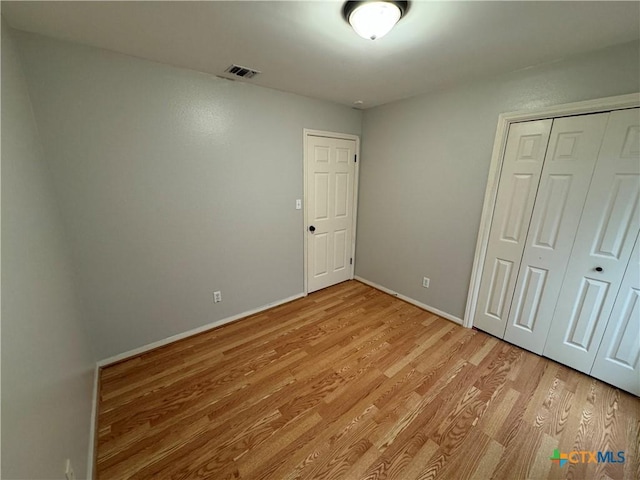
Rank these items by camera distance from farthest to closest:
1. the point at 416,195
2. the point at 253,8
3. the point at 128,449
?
the point at 416,195
the point at 128,449
the point at 253,8

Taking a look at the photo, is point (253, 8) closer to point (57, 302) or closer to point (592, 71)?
point (57, 302)

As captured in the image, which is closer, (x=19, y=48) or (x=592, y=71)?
(x=19, y=48)

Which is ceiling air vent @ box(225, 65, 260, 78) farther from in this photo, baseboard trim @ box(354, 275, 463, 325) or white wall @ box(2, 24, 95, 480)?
baseboard trim @ box(354, 275, 463, 325)

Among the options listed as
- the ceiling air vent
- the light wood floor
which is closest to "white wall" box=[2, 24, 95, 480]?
the light wood floor

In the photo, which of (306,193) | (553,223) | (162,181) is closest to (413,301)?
(553,223)

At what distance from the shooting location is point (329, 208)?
3.25m

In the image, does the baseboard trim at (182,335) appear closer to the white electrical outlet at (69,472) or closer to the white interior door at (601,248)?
the white electrical outlet at (69,472)

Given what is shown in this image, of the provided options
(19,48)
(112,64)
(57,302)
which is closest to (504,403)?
(57,302)

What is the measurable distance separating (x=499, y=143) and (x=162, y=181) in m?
2.89

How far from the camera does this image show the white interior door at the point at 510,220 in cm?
202

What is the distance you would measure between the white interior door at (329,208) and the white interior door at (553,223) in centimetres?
198

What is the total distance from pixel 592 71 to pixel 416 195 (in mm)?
1508

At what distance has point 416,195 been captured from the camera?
111 inches

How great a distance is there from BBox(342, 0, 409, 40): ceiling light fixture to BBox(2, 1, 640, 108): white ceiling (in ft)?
0.25
